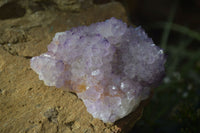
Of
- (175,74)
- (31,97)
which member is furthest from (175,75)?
(31,97)

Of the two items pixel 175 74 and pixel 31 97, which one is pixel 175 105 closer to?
pixel 175 74

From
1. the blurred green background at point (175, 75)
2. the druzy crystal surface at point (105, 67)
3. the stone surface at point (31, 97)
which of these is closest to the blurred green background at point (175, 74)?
the blurred green background at point (175, 75)

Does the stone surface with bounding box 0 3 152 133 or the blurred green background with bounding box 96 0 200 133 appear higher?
the stone surface with bounding box 0 3 152 133

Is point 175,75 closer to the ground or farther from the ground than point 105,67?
closer to the ground

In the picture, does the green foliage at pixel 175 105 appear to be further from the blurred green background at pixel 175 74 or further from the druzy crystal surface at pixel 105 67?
the druzy crystal surface at pixel 105 67

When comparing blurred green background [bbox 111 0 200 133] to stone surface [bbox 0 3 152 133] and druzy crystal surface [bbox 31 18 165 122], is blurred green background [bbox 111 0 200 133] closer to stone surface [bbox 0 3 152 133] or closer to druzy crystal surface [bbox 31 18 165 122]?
druzy crystal surface [bbox 31 18 165 122]

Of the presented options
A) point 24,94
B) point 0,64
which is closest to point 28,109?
point 24,94

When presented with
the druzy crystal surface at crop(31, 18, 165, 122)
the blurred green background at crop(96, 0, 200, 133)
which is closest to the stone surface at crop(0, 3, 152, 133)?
the druzy crystal surface at crop(31, 18, 165, 122)
